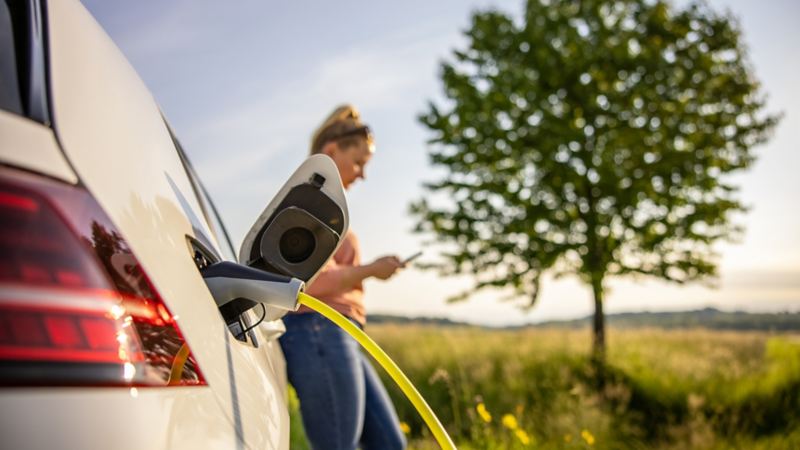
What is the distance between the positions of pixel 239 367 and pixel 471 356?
12478 mm

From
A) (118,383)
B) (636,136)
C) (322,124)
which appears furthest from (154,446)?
(636,136)

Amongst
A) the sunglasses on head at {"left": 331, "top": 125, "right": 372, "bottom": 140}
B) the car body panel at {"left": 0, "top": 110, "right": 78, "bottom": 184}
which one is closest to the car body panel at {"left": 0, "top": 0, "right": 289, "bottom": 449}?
the car body panel at {"left": 0, "top": 110, "right": 78, "bottom": 184}

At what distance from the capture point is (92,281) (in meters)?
0.86

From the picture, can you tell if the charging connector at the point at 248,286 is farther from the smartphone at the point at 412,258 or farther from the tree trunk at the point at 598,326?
the tree trunk at the point at 598,326

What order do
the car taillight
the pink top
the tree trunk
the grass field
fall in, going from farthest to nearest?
the tree trunk
the grass field
the pink top
the car taillight

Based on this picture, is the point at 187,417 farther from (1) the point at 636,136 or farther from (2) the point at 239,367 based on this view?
(1) the point at 636,136

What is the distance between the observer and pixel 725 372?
1216 centimetres

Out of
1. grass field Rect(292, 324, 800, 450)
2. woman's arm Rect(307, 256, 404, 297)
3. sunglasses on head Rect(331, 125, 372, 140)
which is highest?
sunglasses on head Rect(331, 125, 372, 140)

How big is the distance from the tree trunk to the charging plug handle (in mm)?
12765

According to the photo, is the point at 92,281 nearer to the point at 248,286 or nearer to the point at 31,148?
the point at 31,148

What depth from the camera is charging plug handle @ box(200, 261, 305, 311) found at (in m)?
1.30

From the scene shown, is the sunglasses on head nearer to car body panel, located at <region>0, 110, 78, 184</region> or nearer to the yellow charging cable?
the yellow charging cable

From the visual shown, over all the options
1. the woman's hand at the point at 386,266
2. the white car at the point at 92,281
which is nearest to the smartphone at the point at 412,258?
the woman's hand at the point at 386,266

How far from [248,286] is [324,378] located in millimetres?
1557
